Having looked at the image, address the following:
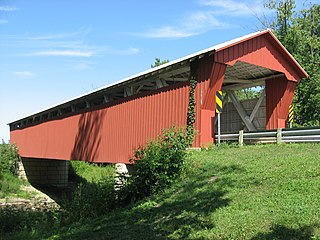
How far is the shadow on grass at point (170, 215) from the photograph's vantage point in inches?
240

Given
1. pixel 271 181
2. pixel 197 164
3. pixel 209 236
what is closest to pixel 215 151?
pixel 197 164

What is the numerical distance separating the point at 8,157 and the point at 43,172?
3.23m

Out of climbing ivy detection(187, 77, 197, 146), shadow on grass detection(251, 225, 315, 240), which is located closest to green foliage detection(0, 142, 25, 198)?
climbing ivy detection(187, 77, 197, 146)

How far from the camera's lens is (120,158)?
49.8 ft

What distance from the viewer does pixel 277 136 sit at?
11742mm

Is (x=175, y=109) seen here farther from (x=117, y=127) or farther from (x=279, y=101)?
(x=279, y=101)

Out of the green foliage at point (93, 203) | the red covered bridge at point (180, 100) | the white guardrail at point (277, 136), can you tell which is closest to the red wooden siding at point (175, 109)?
the red covered bridge at point (180, 100)

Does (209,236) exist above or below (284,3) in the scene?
below

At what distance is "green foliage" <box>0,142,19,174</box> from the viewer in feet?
95.5

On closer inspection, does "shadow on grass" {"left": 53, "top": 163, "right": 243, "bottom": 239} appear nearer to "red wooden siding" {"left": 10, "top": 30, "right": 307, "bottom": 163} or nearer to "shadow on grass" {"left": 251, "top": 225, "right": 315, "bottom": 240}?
"shadow on grass" {"left": 251, "top": 225, "right": 315, "bottom": 240}

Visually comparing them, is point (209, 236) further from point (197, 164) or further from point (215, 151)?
point (215, 151)

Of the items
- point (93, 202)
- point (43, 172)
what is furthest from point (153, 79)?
point (43, 172)

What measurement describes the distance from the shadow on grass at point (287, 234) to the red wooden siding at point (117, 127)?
7640 mm

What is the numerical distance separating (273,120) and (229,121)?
2.86 metres
